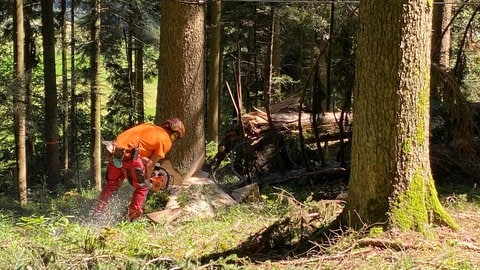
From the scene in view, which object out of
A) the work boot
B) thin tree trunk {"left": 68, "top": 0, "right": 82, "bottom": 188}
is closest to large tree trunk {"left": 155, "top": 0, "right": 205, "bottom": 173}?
the work boot

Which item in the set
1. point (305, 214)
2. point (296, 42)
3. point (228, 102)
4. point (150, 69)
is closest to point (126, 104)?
point (150, 69)

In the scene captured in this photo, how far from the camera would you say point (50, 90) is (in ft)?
53.8

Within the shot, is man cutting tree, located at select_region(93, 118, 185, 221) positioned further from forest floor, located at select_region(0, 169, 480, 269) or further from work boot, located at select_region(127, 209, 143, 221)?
forest floor, located at select_region(0, 169, 480, 269)

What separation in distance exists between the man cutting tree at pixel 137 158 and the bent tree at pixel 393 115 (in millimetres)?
2837

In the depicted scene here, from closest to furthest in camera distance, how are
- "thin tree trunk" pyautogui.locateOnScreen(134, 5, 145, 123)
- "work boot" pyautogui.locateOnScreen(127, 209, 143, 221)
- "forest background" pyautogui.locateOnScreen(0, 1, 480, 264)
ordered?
"work boot" pyautogui.locateOnScreen(127, 209, 143, 221), "forest background" pyautogui.locateOnScreen(0, 1, 480, 264), "thin tree trunk" pyautogui.locateOnScreen(134, 5, 145, 123)

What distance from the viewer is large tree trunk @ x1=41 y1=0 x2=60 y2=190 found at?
1565 cm

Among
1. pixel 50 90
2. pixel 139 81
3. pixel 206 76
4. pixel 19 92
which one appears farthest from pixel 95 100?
pixel 139 81

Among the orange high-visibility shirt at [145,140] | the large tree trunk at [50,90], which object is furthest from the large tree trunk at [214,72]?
the orange high-visibility shirt at [145,140]

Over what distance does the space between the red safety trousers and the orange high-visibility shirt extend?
0.17 m

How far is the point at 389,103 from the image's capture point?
15.8 ft

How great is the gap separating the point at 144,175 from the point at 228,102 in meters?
18.1

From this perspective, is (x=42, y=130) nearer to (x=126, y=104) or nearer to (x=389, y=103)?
(x=126, y=104)

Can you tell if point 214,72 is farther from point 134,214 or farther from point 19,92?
point 134,214

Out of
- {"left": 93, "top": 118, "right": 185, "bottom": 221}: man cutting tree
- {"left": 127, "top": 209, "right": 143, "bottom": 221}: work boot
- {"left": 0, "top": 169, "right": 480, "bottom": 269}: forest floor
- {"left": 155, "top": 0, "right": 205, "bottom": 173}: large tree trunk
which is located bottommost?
{"left": 127, "top": 209, "right": 143, "bottom": 221}: work boot
